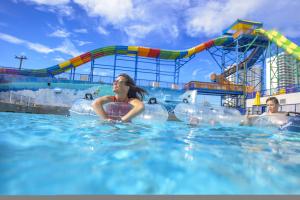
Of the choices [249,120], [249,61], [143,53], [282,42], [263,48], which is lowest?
[249,120]

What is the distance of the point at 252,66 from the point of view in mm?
22078

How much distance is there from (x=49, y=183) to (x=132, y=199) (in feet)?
1.54

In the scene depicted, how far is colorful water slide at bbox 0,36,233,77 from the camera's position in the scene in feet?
61.9

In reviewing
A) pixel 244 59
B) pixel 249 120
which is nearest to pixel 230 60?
pixel 244 59

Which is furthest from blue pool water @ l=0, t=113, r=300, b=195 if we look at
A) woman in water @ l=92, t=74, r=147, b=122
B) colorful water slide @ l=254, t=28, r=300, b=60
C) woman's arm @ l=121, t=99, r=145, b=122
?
colorful water slide @ l=254, t=28, r=300, b=60

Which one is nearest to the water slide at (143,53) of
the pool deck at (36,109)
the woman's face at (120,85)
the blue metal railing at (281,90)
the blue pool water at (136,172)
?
the blue metal railing at (281,90)

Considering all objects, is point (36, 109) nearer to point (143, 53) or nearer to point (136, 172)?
point (136, 172)

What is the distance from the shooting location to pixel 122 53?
65.6 ft

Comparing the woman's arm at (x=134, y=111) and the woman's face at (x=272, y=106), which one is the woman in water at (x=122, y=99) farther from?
the woman's face at (x=272, y=106)

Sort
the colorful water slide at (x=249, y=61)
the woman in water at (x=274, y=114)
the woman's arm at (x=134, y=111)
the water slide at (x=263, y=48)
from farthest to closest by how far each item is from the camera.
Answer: the colorful water slide at (x=249, y=61), the water slide at (x=263, y=48), the woman in water at (x=274, y=114), the woman's arm at (x=134, y=111)

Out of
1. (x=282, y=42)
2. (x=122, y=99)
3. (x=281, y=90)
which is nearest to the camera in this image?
(x=122, y=99)

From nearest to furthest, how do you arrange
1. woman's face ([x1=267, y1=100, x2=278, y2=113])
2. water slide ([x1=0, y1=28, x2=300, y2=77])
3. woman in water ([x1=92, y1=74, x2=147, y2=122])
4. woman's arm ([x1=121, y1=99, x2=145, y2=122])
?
1. woman's arm ([x1=121, y1=99, x2=145, y2=122])
2. woman in water ([x1=92, y1=74, x2=147, y2=122])
3. woman's face ([x1=267, y1=100, x2=278, y2=113])
4. water slide ([x1=0, y1=28, x2=300, y2=77])

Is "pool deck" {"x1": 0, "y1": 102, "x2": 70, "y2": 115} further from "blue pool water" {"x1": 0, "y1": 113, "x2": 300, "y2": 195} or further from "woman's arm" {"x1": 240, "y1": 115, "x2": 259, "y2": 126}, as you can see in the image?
"blue pool water" {"x1": 0, "y1": 113, "x2": 300, "y2": 195}

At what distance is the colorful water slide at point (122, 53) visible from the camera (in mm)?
18859
